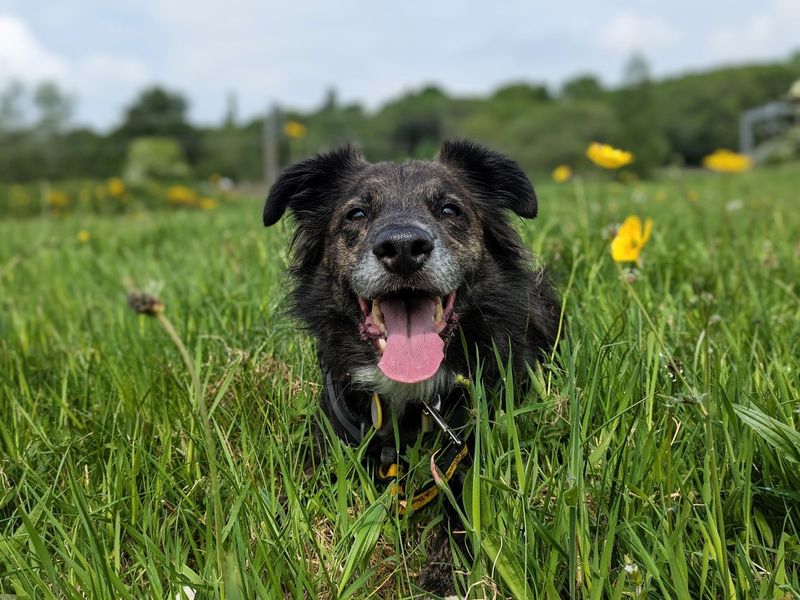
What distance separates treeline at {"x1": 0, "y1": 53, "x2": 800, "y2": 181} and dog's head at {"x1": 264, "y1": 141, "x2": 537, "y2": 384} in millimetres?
23014

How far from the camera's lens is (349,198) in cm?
286

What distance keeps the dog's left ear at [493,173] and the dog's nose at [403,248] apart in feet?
2.17

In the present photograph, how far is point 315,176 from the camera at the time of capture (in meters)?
3.08

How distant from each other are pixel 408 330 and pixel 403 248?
32 centimetres

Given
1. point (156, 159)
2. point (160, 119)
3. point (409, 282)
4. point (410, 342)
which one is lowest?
point (410, 342)

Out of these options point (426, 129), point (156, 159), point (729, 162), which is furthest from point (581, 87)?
point (729, 162)

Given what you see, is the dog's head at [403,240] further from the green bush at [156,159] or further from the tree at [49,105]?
the tree at [49,105]

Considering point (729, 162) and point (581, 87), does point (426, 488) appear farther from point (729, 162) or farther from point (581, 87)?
point (581, 87)

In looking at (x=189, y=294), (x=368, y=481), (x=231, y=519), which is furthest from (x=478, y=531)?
(x=189, y=294)

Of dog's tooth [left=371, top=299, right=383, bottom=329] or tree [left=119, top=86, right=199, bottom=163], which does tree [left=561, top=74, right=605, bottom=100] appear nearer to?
tree [left=119, top=86, right=199, bottom=163]

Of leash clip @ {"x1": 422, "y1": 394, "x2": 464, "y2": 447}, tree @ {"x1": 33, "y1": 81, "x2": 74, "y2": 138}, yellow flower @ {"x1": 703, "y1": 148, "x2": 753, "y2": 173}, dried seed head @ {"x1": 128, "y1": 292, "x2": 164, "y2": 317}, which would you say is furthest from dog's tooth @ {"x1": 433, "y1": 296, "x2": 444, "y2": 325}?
tree @ {"x1": 33, "y1": 81, "x2": 74, "y2": 138}

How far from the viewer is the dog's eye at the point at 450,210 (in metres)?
2.75

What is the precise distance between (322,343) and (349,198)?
620mm

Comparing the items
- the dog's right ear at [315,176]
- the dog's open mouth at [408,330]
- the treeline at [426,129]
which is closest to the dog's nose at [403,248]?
the dog's open mouth at [408,330]
